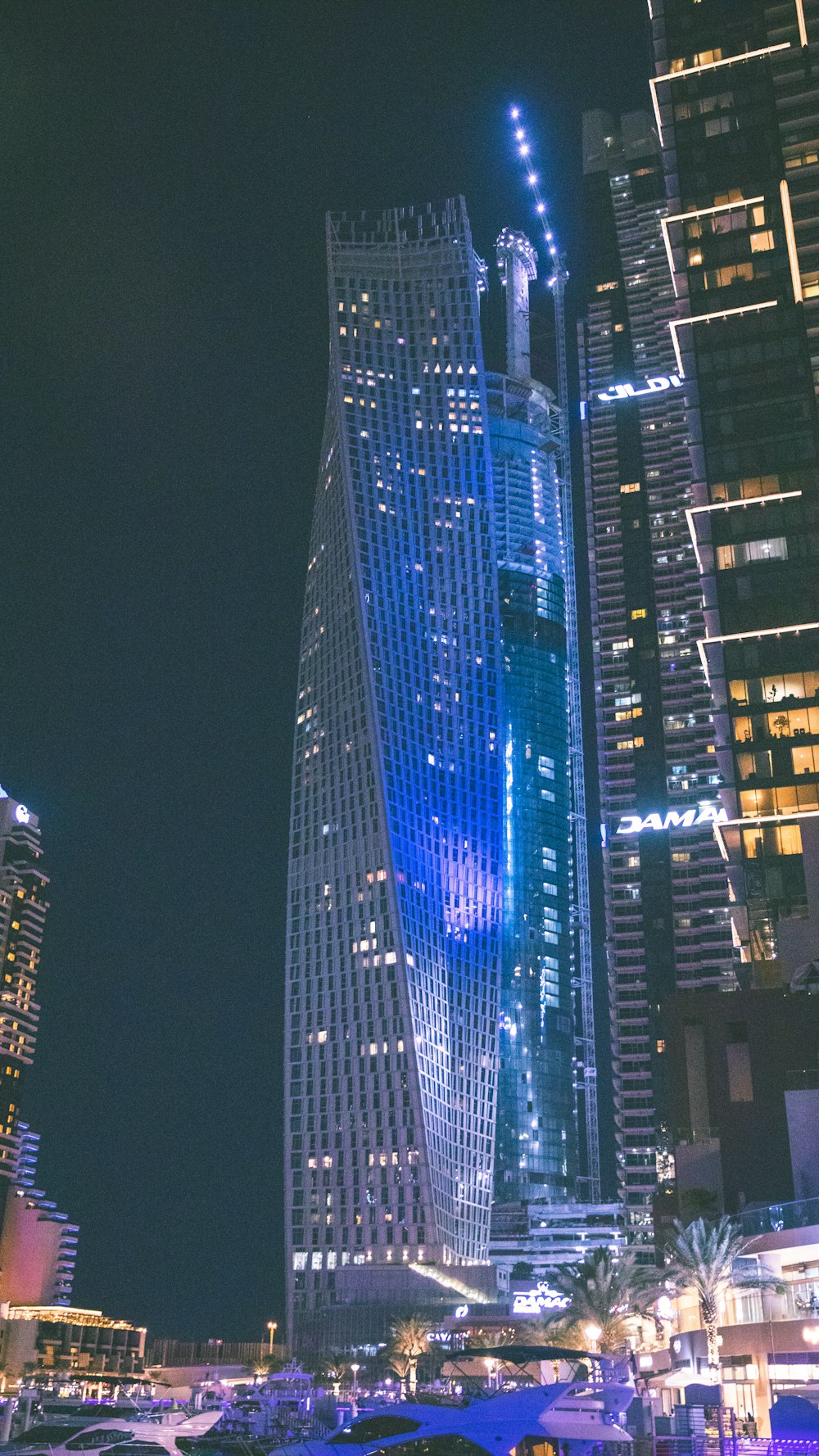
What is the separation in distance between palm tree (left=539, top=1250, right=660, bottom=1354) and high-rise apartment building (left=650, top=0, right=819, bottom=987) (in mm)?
30762

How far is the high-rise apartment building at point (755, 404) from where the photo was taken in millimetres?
104312

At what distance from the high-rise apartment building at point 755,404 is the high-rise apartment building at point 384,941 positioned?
74927 millimetres

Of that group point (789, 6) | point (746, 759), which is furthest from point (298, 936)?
point (789, 6)

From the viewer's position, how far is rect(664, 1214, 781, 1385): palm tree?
192ft

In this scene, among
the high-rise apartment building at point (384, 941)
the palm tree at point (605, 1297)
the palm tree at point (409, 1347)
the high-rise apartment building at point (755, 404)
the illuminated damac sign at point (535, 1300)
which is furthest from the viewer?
the illuminated damac sign at point (535, 1300)

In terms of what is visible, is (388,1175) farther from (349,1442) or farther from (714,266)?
(349,1442)

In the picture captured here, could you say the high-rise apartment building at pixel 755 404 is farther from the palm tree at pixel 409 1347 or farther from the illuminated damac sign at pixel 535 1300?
the illuminated damac sign at pixel 535 1300

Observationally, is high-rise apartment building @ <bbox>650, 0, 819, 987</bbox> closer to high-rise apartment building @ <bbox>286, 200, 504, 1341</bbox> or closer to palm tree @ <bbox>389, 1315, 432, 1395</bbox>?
palm tree @ <bbox>389, 1315, 432, 1395</bbox>

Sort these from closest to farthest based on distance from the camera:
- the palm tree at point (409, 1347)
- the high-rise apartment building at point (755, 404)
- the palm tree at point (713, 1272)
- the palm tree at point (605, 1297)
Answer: the palm tree at point (713, 1272)
the palm tree at point (605, 1297)
the high-rise apartment building at point (755, 404)
the palm tree at point (409, 1347)

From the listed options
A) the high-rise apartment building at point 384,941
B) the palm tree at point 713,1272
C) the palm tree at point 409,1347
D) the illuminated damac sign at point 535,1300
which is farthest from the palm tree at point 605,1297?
the illuminated damac sign at point 535,1300

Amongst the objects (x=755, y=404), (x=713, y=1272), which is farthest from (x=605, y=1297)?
(x=755, y=404)

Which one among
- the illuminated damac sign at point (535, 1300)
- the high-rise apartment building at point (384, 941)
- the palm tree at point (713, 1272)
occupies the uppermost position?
the high-rise apartment building at point (384, 941)

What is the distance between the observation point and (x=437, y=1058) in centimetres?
18100

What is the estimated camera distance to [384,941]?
181 m
